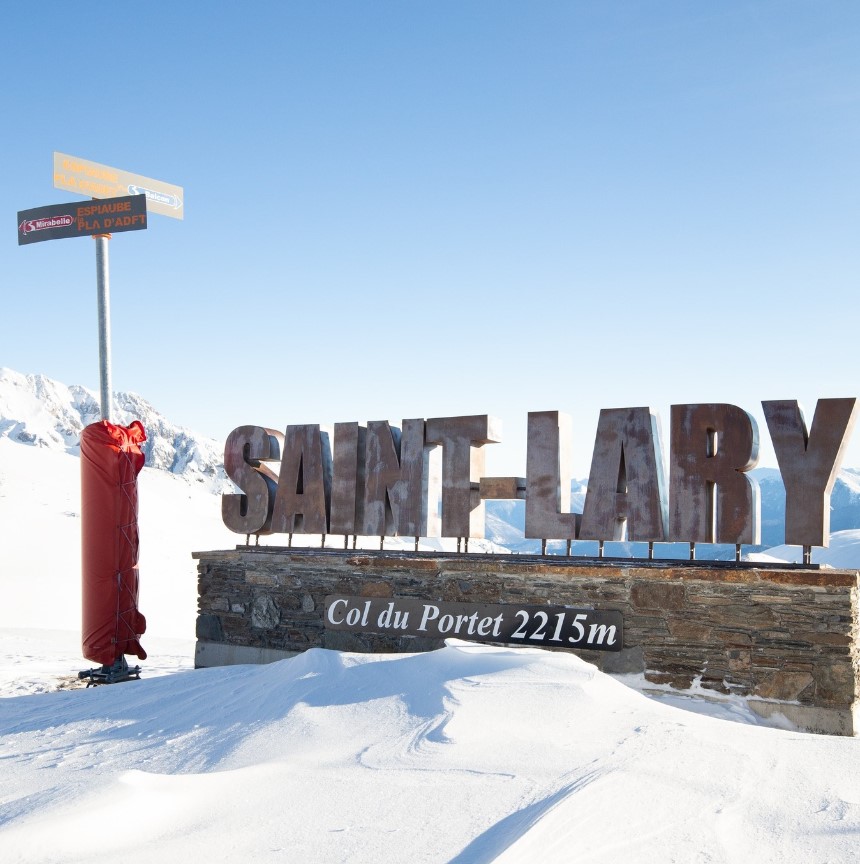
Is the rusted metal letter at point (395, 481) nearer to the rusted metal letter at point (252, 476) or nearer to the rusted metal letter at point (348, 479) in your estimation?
the rusted metal letter at point (348, 479)

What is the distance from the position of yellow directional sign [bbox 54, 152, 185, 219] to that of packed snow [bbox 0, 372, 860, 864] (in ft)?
24.2

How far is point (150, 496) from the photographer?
42.2 m

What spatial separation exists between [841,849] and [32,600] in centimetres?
2137

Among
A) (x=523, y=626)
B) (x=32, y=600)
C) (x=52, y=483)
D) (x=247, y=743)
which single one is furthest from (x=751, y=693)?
(x=52, y=483)

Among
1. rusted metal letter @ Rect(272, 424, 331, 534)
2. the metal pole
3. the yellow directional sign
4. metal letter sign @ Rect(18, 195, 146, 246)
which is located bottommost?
rusted metal letter @ Rect(272, 424, 331, 534)

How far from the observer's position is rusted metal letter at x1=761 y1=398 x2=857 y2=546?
26.8 feet

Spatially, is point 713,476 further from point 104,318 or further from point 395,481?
point 104,318

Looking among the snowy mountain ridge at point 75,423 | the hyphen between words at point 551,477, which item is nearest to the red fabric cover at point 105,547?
the hyphen between words at point 551,477

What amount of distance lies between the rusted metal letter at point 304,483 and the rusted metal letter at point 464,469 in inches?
74.8

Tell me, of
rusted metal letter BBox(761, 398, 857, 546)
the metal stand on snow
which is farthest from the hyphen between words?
the metal stand on snow

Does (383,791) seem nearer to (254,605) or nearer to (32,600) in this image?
(254,605)

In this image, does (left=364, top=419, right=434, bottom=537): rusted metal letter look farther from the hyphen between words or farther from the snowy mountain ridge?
the snowy mountain ridge

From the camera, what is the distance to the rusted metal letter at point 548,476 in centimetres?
963

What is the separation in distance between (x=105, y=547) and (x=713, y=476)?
7.59 metres
